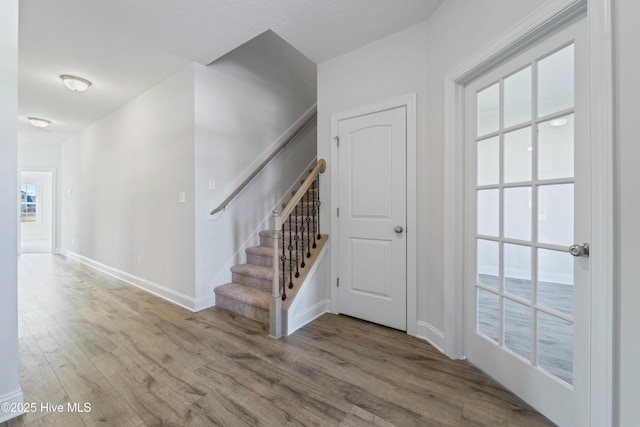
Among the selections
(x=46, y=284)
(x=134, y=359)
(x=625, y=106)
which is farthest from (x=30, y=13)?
(x=625, y=106)

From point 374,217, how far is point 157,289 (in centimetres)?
278

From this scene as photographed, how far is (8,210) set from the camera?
4.51 ft

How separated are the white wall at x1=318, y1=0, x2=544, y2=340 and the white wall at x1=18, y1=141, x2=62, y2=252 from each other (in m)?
7.57

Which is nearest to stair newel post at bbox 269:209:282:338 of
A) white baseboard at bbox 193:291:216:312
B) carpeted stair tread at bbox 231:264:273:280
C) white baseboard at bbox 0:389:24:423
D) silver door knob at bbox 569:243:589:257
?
carpeted stair tread at bbox 231:264:273:280

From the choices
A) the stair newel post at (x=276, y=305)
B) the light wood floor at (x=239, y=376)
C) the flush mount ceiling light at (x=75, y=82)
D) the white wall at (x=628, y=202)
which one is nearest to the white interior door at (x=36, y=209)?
the flush mount ceiling light at (x=75, y=82)

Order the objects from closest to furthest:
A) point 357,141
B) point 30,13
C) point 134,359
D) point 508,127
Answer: point 508,127 → point 134,359 → point 30,13 → point 357,141

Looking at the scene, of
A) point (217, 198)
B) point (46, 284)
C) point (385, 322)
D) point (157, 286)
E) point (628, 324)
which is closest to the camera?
point (628, 324)

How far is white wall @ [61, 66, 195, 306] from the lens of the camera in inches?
115

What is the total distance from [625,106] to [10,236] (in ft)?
9.21

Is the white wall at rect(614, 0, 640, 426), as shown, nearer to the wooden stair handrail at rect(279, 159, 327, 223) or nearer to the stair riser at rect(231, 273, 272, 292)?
the wooden stair handrail at rect(279, 159, 327, 223)

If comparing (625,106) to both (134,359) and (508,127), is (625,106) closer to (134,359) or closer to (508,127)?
(508,127)

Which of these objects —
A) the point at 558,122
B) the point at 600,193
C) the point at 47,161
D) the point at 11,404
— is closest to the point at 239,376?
the point at 11,404

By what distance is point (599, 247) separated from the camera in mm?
1031

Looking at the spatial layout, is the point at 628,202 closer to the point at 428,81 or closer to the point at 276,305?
the point at 428,81
